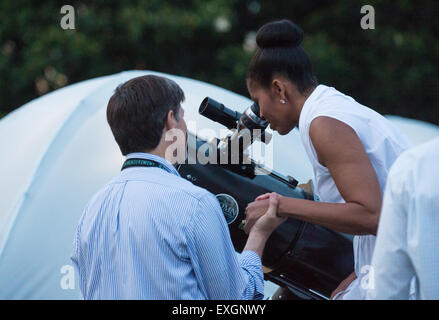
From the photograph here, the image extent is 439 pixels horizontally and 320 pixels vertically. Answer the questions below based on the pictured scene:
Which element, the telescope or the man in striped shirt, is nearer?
the man in striped shirt

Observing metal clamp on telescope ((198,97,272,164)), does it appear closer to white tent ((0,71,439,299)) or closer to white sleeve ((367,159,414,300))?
white sleeve ((367,159,414,300))

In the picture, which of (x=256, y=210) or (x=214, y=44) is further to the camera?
(x=214, y=44)

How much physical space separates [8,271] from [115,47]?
19.1 ft

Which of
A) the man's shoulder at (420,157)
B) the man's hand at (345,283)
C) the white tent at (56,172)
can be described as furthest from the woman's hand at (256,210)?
the white tent at (56,172)

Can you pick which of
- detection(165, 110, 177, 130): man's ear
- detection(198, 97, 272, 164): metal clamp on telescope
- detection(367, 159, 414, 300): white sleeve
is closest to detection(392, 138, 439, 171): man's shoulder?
detection(367, 159, 414, 300): white sleeve

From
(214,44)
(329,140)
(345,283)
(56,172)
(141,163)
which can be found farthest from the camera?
(214,44)

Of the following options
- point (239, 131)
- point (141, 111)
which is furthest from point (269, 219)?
point (141, 111)

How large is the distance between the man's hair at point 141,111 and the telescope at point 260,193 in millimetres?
510

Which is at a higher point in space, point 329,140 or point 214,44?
point 214,44

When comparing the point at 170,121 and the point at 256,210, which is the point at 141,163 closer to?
the point at 170,121

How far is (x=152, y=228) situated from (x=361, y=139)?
74 centimetres

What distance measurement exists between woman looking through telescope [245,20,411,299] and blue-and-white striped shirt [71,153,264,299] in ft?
1.27

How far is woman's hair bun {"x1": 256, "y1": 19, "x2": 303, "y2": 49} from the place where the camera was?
194 cm

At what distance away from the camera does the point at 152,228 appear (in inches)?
57.2
